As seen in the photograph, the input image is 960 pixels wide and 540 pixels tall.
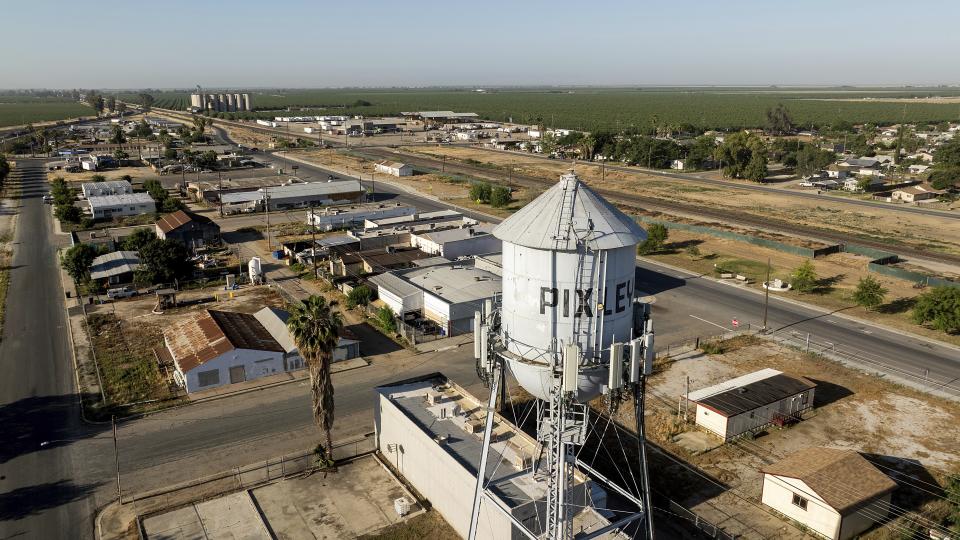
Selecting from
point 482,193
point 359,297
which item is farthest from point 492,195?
point 359,297

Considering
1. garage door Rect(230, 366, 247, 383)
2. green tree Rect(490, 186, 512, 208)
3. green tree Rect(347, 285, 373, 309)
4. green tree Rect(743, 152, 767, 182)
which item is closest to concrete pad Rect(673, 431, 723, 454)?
garage door Rect(230, 366, 247, 383)

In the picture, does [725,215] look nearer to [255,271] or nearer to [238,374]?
[255,271]

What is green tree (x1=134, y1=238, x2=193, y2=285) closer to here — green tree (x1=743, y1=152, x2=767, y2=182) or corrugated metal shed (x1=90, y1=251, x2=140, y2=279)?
corrugated metal shed (x1=90, y1=251, x2=140, y2=279)

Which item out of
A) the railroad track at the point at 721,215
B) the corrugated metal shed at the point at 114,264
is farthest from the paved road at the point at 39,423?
the railroad track at the point at 721,215

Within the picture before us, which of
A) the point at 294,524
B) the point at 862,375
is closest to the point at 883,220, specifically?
the point at 862,375

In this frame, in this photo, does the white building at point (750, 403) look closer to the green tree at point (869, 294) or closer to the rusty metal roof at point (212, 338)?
the green tree at point (869, 294)

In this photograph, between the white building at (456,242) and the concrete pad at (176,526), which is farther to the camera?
the white building at (456,242)
